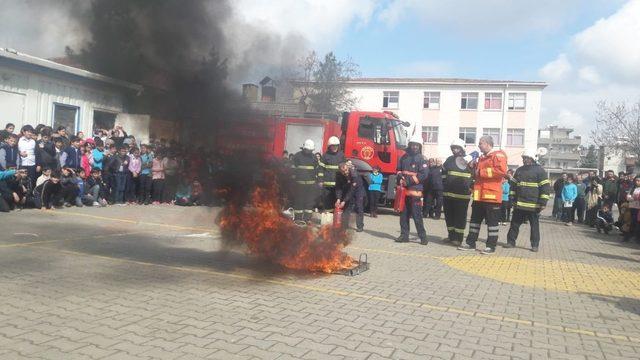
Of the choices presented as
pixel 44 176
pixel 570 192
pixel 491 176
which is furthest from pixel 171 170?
pixel 570 192

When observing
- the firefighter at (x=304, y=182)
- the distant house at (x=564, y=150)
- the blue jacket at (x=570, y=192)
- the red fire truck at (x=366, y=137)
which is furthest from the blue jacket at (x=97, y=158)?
the distant house at (x=564, y=150)

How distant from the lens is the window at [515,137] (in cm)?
4303

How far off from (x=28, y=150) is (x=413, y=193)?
848 centimetres

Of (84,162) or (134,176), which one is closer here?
(84,162)

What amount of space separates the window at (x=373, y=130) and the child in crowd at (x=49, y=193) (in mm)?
8321

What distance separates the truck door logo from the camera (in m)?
15.2

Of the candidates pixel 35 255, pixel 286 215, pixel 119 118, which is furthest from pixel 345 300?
pixel 119 118

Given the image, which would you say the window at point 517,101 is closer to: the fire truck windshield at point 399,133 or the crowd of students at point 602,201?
the crowd of students at point 602,201

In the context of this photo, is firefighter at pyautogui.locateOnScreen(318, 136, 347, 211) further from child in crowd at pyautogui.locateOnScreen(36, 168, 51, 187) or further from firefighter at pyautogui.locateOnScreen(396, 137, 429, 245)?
child in crowd at pyautogui.locateOnScreen(36, 168, 51, 187)

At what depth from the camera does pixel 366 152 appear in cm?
1525

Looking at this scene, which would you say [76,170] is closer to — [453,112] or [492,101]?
[453,112]

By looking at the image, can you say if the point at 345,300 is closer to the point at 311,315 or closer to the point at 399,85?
the point at 311,315

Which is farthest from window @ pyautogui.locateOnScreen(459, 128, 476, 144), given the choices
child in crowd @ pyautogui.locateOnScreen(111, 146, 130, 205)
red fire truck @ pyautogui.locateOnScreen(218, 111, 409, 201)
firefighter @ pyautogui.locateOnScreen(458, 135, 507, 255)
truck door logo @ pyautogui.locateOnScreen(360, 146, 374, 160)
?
firefighter @ pyautogui.locateOnScreen(458, 135, 507, 255)

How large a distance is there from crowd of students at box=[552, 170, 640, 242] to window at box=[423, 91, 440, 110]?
2510cm
